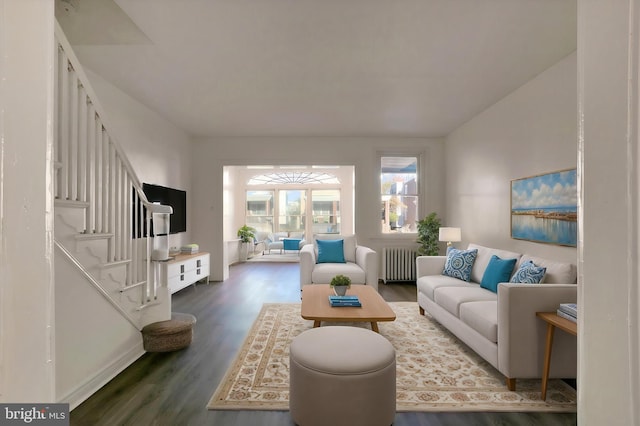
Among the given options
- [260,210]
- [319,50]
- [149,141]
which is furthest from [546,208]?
[260,210]

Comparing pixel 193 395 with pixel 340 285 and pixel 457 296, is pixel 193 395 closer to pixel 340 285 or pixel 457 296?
pixel 340 285

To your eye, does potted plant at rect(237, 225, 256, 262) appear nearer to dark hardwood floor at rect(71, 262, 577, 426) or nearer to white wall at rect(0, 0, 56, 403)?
dark hardwood floor at rect(71, 262, 577, 426)

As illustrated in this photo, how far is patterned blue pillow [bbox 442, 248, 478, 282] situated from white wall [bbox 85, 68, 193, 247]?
12.1 ft

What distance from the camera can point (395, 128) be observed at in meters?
5.39

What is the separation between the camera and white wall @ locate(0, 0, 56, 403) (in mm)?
510

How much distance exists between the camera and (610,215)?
1.67 ft

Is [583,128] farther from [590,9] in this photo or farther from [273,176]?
[273,176]

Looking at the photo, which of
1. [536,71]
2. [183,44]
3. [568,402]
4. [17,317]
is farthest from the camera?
[536,71]

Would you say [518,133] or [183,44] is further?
[518,133]

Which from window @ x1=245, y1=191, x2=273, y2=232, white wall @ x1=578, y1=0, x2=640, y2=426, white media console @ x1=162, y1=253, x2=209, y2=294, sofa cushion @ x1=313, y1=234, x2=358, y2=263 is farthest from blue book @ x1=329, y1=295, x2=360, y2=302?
window @ x1=245, y1=191, x2=273, y2=232

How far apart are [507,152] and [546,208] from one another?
0.95 m

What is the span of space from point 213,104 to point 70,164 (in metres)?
2.45

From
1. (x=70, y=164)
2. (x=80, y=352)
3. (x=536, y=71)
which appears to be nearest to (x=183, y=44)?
(x=70, y=164)

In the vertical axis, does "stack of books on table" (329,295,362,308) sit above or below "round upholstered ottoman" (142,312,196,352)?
Answer: above
